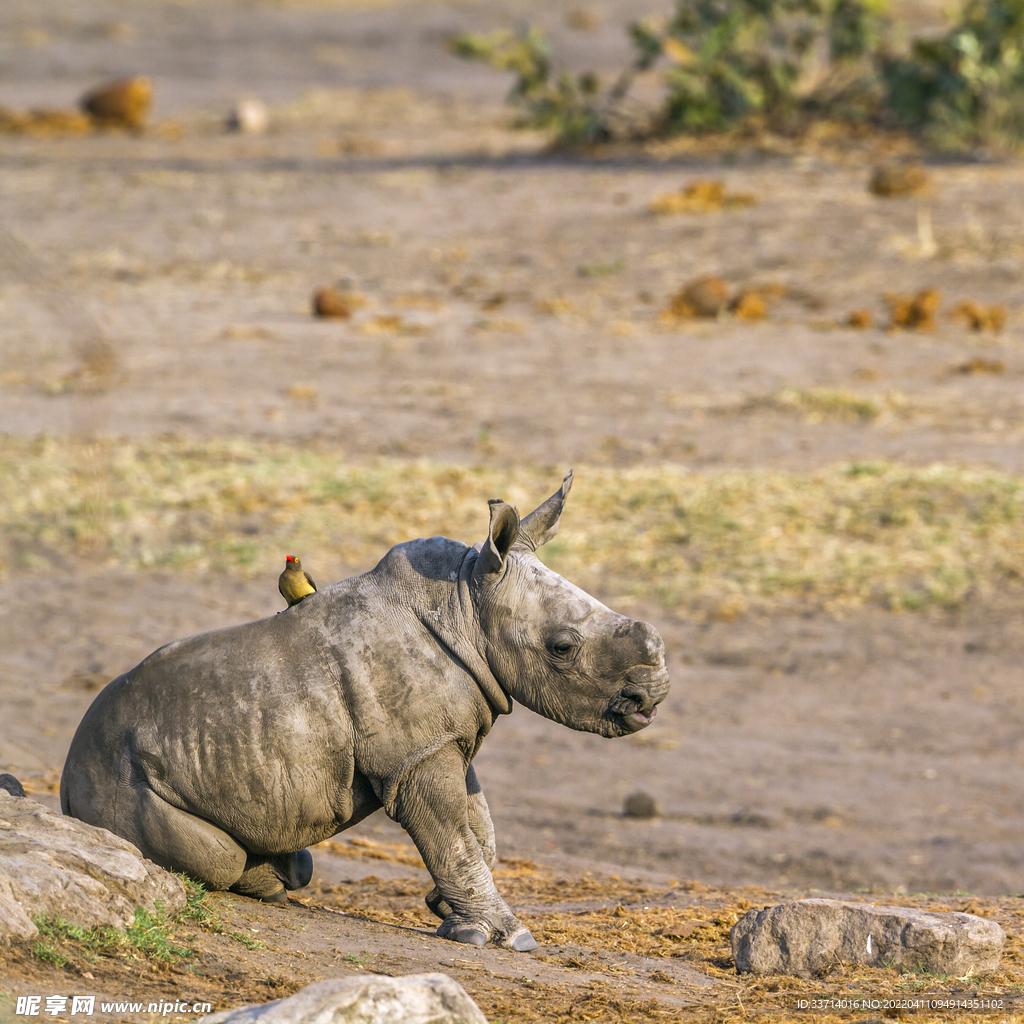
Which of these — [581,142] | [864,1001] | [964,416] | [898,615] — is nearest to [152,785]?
[864,1001]

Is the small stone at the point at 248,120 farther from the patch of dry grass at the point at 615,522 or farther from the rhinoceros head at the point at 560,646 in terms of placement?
the rhinoceros head at the point at 560,646

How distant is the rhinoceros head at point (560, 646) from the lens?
14.6 feet

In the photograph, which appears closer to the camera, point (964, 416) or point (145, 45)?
point (964, 416)

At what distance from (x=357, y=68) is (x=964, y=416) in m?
26.0

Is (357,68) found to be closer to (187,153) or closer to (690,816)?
(187,153)

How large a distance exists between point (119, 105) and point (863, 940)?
26826mm

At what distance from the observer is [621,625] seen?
14.7 ft

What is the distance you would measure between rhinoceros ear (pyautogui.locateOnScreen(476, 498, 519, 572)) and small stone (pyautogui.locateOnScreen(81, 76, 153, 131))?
25.9 m

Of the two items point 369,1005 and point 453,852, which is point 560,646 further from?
point 369,1005

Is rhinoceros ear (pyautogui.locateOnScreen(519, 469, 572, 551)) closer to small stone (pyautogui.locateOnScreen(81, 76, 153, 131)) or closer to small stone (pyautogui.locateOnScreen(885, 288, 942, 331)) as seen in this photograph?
small stone (pyautogui.locateOnScreen(885, 288, 942, 331))

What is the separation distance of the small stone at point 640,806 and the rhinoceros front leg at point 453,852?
114 inches

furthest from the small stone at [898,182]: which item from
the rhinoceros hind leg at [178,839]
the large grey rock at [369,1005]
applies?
the large grey rock at [369,1005]

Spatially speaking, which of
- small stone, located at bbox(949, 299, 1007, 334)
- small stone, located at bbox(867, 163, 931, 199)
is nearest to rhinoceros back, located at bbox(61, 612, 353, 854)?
small stone, located at bbox(949, 299, 1007, 334)

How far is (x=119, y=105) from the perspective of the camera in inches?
1126
